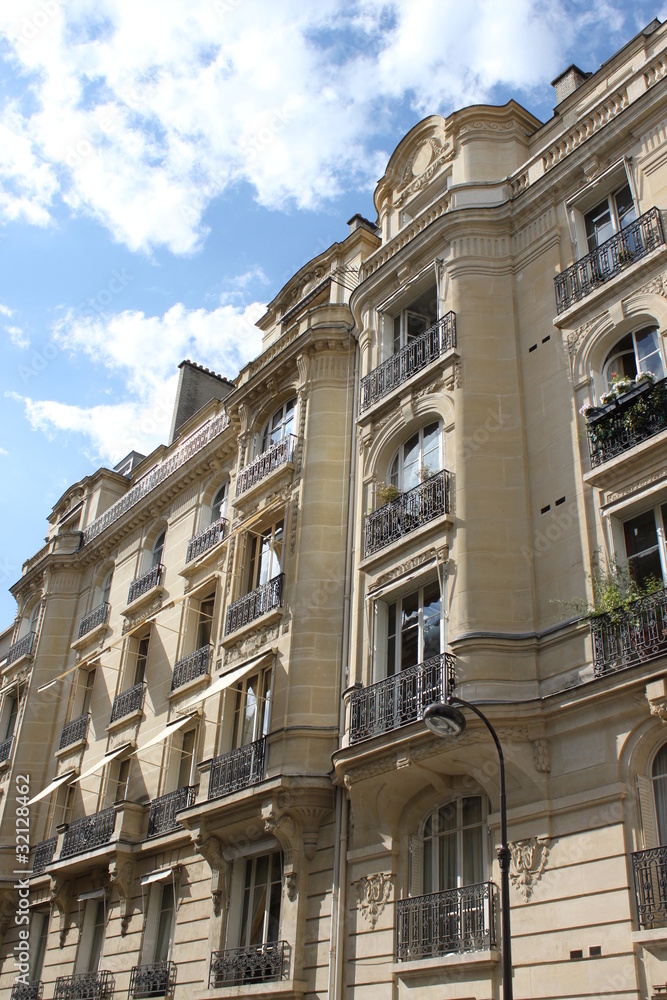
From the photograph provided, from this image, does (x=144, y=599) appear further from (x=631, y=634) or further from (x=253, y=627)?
(x=631, y=634)

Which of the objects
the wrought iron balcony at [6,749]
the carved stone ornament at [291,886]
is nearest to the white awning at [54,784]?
the wrought iron balcony at [6,749]

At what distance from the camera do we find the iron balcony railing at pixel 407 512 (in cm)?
1573

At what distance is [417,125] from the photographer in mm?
21047

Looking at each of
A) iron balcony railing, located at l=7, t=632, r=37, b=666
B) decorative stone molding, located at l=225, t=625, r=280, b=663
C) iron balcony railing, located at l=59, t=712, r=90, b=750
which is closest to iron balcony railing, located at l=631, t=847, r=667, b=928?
decorative stone molding, located at l=225, t=625, r=280, b=663

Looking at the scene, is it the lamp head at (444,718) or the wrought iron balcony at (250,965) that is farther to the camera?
the wrought iron balcony at (250,965)

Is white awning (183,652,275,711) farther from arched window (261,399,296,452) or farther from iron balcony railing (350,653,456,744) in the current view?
arched window (261,399,296,452)

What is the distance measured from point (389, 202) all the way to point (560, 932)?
15278 millimetres

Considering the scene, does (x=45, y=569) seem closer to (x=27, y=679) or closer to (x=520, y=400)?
(x=27, y=679)

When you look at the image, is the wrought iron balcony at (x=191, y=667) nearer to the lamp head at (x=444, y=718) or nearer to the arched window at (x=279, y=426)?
the arched window at (x=279, y=426)

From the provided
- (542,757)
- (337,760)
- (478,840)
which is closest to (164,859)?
(337,760)

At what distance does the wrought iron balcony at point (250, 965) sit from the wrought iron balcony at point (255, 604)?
588 cm

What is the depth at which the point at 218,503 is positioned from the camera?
24.7 m

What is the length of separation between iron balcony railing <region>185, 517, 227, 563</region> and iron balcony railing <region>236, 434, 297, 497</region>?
1079 millimetres

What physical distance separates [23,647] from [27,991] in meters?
11.0
